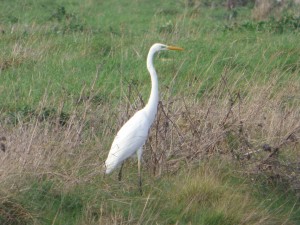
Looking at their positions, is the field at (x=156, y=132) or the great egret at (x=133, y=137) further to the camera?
the great egret at (x=133, y=137)

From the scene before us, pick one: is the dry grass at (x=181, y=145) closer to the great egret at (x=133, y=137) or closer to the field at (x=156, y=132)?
the field at (x=156, y=132)

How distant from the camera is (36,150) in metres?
6.29

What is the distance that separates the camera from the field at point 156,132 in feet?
19.9

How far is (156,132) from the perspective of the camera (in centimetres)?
691

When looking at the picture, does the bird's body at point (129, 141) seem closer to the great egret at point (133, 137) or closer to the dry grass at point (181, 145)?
the great egret at point (133, 137)

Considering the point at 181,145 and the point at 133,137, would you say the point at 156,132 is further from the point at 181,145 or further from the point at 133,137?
the point at 133,137

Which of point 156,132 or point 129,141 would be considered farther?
point 156,132

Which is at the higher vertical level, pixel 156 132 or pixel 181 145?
pixel 156 132

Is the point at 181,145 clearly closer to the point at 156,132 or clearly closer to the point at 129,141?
the point at 156,132

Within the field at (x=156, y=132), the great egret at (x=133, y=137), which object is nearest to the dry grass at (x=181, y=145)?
the field at (x=156, y=132)

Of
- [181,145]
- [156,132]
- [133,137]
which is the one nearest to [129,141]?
[133,137]

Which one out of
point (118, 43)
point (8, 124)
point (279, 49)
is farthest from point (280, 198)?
point (118, 43)

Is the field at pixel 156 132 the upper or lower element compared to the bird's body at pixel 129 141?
lower

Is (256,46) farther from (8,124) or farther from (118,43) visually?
(8,124)
